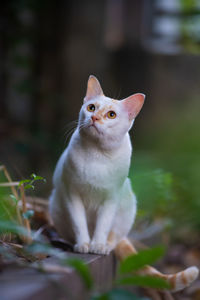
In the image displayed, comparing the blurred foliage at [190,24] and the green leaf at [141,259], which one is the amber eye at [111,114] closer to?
the green leaf at [141,259]

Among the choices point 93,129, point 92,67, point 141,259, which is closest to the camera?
point 141,259

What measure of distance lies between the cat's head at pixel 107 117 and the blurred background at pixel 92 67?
8.50 ft

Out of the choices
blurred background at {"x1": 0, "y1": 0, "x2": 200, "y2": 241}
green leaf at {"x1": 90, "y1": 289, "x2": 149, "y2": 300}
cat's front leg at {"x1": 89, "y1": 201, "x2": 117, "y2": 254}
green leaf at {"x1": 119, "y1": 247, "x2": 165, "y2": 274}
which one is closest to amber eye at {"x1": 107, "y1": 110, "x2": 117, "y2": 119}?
cat's front leg at {"x1": 89, "y1": 201, "x2": 117, "y2": 254}

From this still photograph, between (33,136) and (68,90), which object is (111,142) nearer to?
(33,136)

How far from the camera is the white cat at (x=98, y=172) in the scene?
1.68m

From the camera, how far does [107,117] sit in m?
1.67

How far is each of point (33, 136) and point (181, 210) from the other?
1.75 m

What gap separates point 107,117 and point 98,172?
0.22 metres

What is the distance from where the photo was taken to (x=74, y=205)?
1753mm

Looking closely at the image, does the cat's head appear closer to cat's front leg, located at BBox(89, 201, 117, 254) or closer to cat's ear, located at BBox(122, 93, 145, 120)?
cat's ear, located at BBox(122, 93, 145, 120)

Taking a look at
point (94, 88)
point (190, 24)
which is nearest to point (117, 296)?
point (94, 88)

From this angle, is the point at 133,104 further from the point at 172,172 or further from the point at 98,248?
the point at 172,172

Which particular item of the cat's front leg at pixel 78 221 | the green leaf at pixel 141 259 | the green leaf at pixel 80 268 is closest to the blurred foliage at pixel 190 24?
the cat's front leg at pixel 78 221

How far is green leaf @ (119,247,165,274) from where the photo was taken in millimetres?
1158
